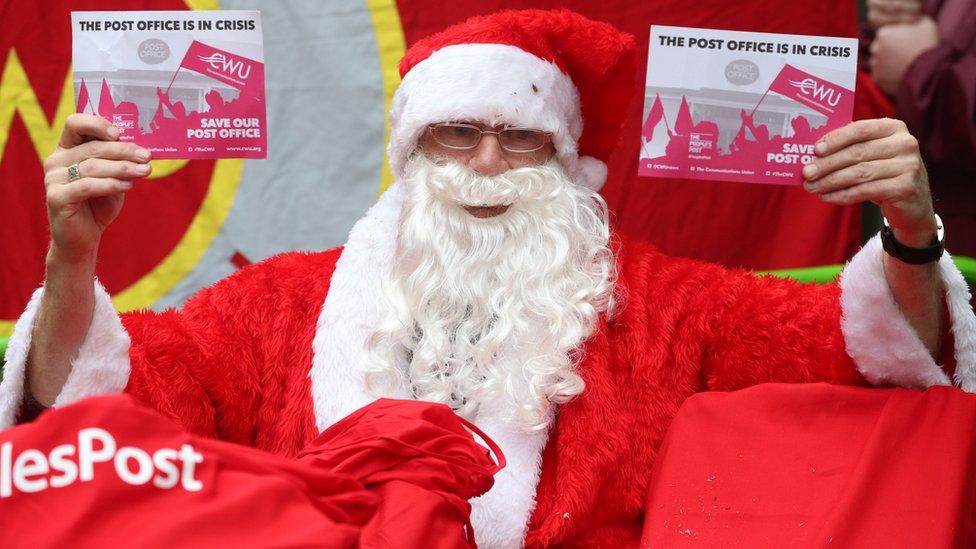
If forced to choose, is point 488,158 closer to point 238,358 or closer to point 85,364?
point 238,358

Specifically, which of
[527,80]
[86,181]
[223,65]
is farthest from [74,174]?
[527,80]

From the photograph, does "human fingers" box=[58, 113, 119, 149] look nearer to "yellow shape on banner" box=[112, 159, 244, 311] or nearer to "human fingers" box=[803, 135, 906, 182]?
"yellow shape on banner" box=[112, 159, 244, 311]

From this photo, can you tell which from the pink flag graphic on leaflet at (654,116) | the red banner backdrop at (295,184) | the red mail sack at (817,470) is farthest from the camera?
the red banner backdrop at (295,184)

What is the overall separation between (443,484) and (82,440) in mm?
570

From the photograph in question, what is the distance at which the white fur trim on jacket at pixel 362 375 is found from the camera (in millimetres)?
2219

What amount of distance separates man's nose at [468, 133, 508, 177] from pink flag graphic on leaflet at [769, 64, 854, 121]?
60 cm

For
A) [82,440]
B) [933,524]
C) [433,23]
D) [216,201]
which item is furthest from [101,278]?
[933,524]

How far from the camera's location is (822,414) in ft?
7.26

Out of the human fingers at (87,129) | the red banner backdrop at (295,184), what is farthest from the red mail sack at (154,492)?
the red banner backdrop at (295,184)

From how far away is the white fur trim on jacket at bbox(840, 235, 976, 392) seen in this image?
7.20 ft

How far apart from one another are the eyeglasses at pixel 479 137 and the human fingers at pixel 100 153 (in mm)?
669

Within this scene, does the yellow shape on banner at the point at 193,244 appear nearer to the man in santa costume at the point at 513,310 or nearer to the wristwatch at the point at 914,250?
the man in santa costume at the point at 513,310

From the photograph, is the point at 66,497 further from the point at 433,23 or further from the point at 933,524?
the point at 433,23

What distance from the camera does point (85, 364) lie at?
7.04 ft
